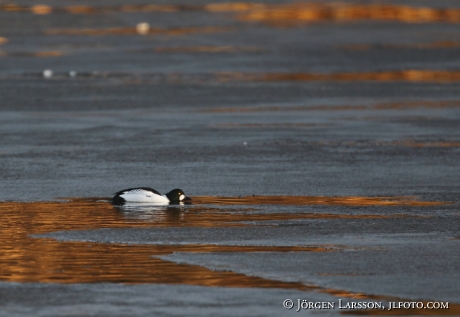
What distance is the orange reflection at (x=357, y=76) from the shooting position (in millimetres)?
20391

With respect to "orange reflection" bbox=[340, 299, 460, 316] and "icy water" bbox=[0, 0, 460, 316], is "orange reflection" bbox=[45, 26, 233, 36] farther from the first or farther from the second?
"orange reflection" bbox=[340, 299, 460, 316]

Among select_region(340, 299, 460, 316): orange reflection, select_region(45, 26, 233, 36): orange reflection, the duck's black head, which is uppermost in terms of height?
select_region(45, 26, 233, 36): orange reflection

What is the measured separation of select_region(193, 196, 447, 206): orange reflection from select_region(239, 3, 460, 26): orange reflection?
20909 mm

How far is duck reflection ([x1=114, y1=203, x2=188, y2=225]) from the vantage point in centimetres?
938

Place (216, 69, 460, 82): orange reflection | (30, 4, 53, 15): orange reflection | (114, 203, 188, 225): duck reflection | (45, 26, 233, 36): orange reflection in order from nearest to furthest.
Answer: (114, 203, 188, 225): duck reflection, (216, 69, 460, 82): orange reflection, (45, 26, 233, 36): orange reflection, (30, 4, 53, 15): orange reflection

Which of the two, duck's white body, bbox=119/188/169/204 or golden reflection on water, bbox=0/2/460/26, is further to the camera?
golden reflection on water, bbox=0/2/460/26

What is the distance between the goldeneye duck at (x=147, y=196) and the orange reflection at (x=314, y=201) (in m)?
0.30

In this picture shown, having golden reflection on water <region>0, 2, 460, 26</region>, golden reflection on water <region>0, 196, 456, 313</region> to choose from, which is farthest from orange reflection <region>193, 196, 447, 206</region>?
golden reflection on water <region>0, 2, 460, 26</region>

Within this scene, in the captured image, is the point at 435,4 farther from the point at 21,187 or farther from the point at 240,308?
the point at 240,308

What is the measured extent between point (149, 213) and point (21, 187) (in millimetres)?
1746

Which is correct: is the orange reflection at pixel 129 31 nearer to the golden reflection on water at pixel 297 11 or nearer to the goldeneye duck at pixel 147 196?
the golden reflection on water at pixel 297 11

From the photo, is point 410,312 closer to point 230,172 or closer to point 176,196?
point 176,196

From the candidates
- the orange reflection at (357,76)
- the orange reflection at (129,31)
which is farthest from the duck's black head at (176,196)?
the orange reflection at (129,31)

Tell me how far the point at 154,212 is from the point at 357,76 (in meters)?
11.6
